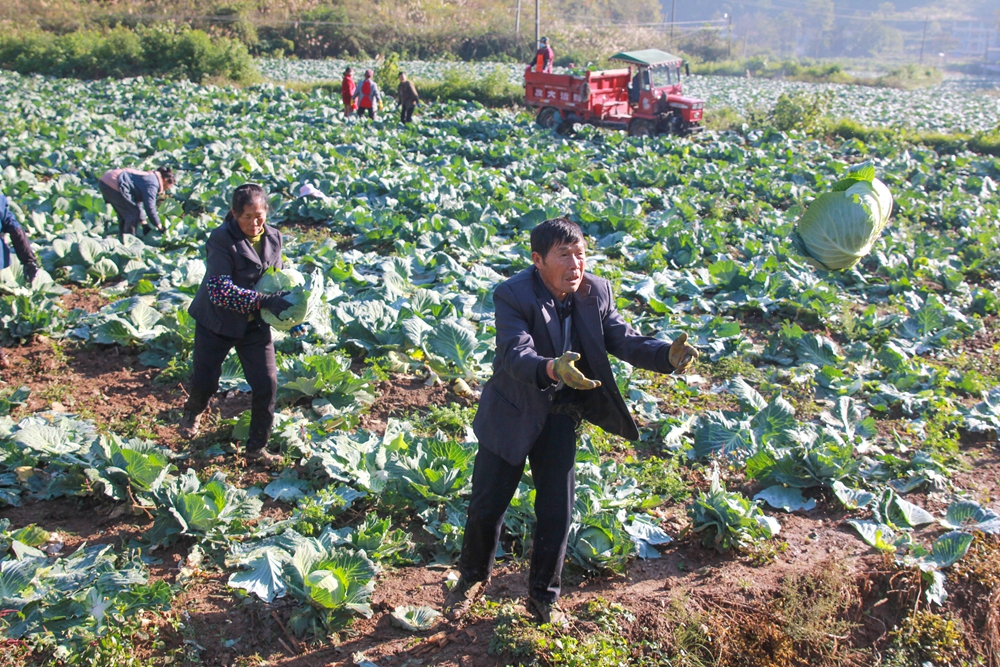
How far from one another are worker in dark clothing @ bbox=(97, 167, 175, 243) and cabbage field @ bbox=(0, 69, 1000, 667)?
1.30ft

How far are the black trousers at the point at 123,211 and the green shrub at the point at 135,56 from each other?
731 inches

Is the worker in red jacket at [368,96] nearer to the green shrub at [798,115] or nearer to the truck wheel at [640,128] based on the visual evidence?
the truck wheel at [640,128]

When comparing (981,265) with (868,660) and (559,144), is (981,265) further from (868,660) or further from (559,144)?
(559,144)

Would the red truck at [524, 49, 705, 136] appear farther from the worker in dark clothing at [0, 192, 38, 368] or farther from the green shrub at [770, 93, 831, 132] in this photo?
the worker in dark clothing at [0, 192, 38, 368]

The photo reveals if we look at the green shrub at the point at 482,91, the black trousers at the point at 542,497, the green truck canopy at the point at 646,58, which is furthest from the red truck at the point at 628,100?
the black trousers at the point at 542,497

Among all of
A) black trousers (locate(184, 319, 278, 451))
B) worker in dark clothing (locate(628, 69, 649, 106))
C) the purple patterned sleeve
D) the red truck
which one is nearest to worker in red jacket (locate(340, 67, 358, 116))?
the red truck

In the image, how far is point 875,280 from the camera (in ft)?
26.6

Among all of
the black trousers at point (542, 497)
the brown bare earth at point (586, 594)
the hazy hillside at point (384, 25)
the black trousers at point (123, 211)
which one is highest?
the hazy hillside at point (384, 25)

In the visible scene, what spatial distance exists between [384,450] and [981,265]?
7.64 m

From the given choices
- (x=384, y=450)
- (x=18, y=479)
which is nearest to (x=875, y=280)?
(x=384, y=450)

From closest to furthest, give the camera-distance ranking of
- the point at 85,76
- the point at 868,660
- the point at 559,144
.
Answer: the point at 868,660 < the point at 559,144 < the point at 85,76

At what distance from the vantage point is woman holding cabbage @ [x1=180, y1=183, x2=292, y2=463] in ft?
12.0

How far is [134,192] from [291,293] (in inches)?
188

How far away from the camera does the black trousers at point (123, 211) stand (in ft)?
24.4
